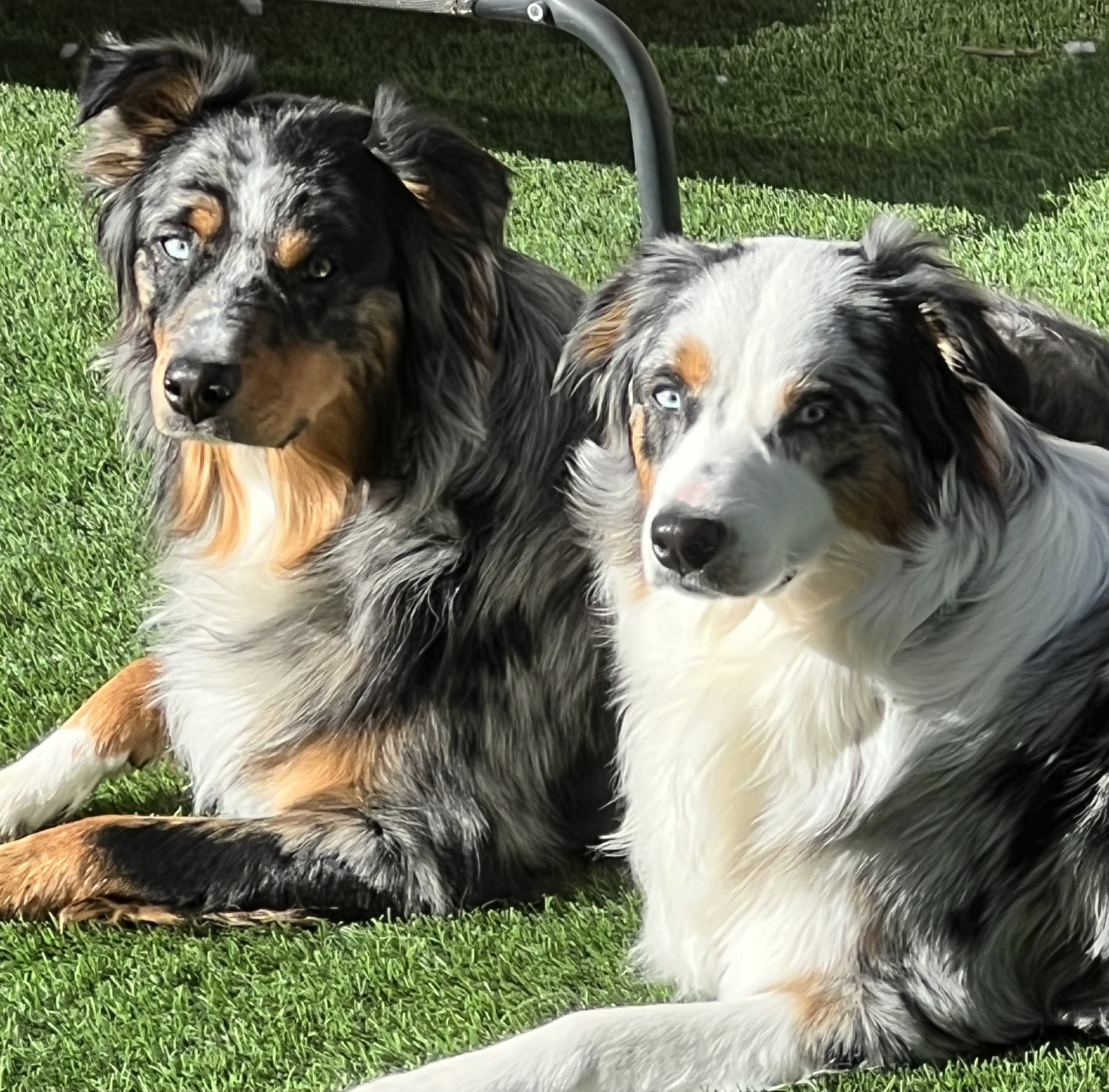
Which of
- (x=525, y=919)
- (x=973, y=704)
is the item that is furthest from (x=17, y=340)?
(x=973, y=704)

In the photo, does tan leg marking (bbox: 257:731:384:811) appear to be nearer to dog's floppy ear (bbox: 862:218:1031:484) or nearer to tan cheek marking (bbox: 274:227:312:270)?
tan cheek marking (bbox: 274:227:312:270)

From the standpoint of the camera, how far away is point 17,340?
493cm

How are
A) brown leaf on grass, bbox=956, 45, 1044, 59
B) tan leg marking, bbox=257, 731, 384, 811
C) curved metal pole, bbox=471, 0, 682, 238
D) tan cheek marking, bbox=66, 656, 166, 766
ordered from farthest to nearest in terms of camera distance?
brown leaf on grass, bbox=956, 45, 1044, 59, curved metal pole, bbox=471, 0, 682, 238, tan cheek marking, bbox=66, 656, 166, 766, tan leg marking, bbox=257, 731, 384, 811

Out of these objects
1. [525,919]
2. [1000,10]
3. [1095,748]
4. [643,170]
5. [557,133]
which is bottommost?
[525,919]

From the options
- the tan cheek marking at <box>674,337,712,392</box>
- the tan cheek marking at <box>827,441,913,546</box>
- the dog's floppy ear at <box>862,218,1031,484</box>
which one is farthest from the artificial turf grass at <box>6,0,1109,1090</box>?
the tan cheek marking at <box>674,337,712,392</box>

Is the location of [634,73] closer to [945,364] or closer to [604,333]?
[604,333]

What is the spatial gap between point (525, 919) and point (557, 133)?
393 cm

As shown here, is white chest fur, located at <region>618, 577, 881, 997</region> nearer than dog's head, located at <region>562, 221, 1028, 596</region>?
No

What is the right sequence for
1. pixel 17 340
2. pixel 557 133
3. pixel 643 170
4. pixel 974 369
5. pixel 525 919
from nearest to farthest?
1. pixel 974 369
2. pixel 525 919
3. pixel 643 170
4. pixel 17 340
5. pixel 557 133

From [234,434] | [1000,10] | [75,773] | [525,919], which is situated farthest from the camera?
[1000,10]

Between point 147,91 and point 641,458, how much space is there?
3.97ft

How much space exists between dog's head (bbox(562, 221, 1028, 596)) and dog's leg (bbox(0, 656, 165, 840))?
1399 mm

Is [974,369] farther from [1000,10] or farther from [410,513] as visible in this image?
[1000,10]

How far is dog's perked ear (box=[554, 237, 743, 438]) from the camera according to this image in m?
2.45
